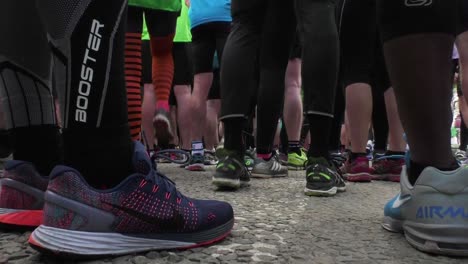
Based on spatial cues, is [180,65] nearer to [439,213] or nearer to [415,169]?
[415,169]

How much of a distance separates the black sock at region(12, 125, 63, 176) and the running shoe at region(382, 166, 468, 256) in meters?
0.83

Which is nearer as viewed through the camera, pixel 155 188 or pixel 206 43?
pixel 155 188

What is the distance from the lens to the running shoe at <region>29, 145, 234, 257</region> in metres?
0.64

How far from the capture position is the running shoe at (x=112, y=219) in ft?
2.11

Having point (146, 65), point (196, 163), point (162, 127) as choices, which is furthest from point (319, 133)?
point (146, 65)

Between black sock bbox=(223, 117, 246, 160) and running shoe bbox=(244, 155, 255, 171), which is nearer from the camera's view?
black sock bbox=(223, 117, 246, 160)

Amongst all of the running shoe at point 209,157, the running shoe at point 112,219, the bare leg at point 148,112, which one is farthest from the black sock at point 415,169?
the running shoe at point 209,157

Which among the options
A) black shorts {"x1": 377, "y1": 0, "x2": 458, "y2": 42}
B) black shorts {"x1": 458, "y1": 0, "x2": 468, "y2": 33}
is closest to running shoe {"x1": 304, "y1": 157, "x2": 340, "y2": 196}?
black shorts {"x1": 377, "y1": 0, "x2": 458, "y2": 42}

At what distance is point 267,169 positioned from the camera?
218 cm

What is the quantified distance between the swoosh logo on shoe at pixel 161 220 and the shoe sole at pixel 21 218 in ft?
0.96

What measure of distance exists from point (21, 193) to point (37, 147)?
12 cm

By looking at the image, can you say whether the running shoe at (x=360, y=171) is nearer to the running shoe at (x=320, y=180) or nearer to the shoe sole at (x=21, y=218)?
the running shoe at (x=320, y=180)

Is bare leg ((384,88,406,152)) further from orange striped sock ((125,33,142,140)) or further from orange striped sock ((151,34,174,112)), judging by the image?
orange striped sock ((125,33,142,140))

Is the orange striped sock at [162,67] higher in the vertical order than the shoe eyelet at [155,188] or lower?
higher
